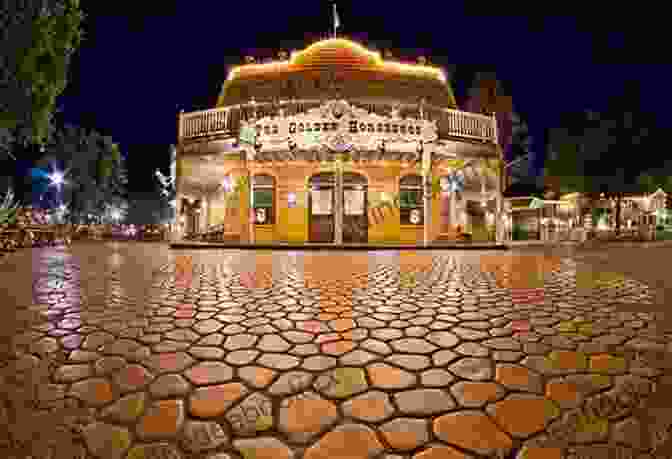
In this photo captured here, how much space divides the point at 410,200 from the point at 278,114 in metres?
7.64

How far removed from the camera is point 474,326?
3.26 metres

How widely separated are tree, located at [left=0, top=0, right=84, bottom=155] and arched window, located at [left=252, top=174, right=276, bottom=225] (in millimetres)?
8033

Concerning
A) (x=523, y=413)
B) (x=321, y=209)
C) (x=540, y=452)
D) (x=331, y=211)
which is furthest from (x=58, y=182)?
(x=540, y=452)

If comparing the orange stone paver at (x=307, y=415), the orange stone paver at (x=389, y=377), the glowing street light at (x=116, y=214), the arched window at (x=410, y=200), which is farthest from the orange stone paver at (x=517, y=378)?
the glowing street light at (x=116, y=214)

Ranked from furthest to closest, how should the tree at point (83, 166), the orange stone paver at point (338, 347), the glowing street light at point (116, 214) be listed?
the glowing street light at point (116, 214) → the tree at point (83, 166) → the orange stone paver at point (338, 347)

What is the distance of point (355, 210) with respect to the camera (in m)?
15.1

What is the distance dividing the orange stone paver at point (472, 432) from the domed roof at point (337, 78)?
1628 centimetres

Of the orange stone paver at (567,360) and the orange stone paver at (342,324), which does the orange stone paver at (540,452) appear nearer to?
the orange stone paver at (567,360)

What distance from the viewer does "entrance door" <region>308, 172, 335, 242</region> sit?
14.9 m

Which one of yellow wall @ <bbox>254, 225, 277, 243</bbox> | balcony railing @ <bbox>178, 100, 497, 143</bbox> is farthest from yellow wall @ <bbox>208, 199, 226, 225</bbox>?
balcony railing @ <bbox>178, 100, 497, 143</bbox>

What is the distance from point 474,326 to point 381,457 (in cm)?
223

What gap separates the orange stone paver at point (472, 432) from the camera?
4.99ft

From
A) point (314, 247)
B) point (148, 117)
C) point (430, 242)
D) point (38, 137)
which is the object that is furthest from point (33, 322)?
point (148, 117)

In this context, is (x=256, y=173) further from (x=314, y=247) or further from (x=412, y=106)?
(x=412, y=106)
